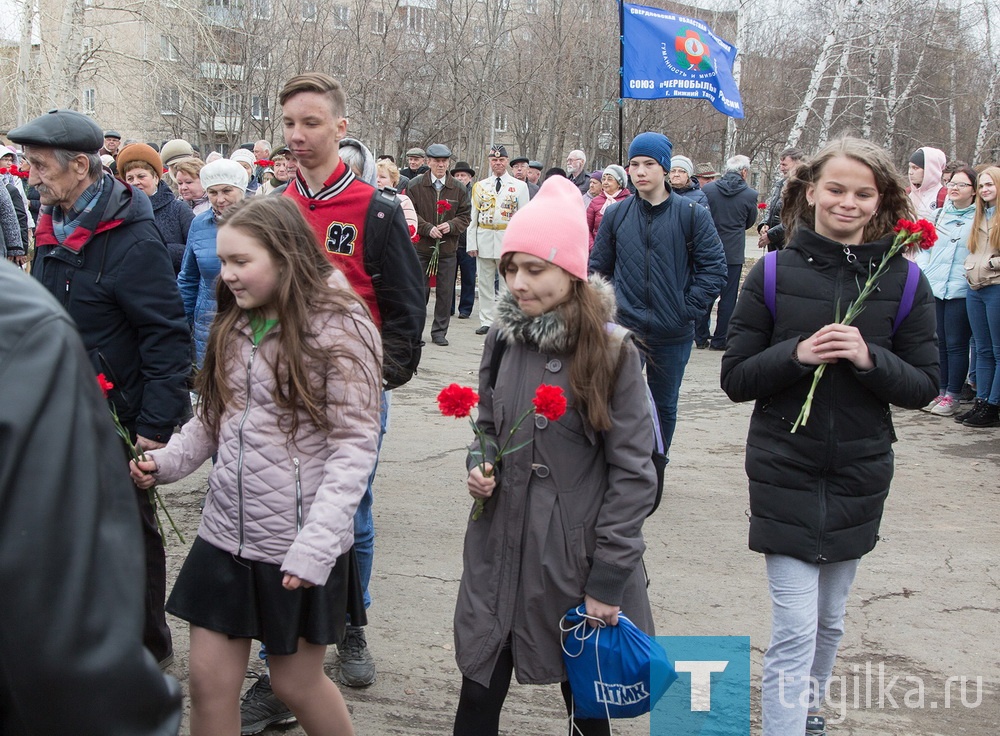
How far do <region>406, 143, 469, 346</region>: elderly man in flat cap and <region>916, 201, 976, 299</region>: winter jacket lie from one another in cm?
534

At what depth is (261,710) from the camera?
3611 mm

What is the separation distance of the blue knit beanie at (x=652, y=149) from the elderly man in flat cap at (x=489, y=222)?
6095mm

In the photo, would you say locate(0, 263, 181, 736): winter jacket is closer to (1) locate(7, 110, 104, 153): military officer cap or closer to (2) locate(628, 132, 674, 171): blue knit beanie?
(1) locate(7, 110, 104, 153): military officer cap

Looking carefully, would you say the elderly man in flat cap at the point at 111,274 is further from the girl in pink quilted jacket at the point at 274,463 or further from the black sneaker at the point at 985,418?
the black sneaker at the point at 985,418

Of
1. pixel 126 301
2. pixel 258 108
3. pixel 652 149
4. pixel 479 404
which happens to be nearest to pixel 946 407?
pixel 652 149

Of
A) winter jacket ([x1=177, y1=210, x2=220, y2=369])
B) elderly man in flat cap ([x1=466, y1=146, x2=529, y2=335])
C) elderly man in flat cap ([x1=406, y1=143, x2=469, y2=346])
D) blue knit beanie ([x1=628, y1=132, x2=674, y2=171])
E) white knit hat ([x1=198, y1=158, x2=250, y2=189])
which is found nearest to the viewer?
winter jacket ([x1=177, y1=210, x2=220, y2=369])

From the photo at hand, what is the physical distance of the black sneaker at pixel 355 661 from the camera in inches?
156

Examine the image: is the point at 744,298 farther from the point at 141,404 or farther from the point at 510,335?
the point at 141,404

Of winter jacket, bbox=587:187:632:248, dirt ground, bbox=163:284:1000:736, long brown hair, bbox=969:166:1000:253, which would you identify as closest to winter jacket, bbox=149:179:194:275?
dirt ground, bbox=163:284:1000:736

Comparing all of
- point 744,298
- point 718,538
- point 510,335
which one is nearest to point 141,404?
point 510,335

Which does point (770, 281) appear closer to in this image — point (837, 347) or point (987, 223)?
point (837, 347)

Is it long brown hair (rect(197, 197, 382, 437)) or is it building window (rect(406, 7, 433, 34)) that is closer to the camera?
long brown hair (rect(197, 197, 382, 437))

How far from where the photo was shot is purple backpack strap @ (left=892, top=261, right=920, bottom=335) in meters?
3.28

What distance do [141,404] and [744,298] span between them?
7.24 ft
